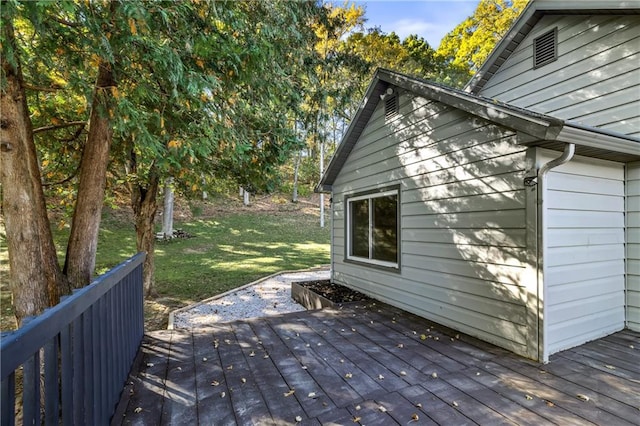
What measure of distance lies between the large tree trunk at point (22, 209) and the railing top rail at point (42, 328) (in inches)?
57.5

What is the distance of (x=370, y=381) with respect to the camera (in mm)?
2760

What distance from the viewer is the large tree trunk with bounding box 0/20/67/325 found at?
2.86m

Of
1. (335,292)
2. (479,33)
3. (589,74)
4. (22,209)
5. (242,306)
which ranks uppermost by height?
(479,33)

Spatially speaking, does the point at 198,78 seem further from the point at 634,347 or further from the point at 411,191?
the point at 634,347

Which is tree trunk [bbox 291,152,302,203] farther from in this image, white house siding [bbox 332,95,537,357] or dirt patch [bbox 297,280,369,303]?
white house siding [bbox 332,95,537,357]


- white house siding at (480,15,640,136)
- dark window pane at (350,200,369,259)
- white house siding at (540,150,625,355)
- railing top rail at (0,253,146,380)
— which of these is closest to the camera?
railing top rail at (0,253,146,380)

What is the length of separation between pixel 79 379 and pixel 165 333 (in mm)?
2431

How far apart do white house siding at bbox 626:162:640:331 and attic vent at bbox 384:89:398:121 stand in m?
3.15

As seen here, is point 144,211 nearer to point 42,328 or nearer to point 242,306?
point 242,306

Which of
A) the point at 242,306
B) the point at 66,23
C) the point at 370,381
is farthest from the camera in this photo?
the point at 242,306

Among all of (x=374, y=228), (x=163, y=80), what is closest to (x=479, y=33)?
(x=374, y=228)

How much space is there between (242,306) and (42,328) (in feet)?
17.3

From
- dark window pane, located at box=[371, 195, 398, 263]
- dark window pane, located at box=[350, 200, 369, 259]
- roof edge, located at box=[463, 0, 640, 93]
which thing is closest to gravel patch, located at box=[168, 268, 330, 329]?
dark window pane, located at box=[350, 200, 369, 259]

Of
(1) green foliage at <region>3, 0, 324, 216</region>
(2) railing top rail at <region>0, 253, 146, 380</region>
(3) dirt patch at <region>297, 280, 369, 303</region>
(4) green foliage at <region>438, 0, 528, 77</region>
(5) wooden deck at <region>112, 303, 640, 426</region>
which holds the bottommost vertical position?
(3) dirt patch at <region>297, 280, 369, 303</region>
